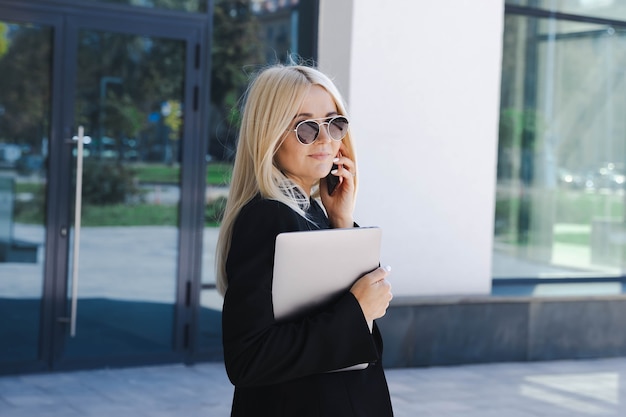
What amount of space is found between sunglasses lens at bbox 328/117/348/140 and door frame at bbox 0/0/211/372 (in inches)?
187

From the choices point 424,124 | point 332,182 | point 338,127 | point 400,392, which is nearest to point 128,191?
point 424,124

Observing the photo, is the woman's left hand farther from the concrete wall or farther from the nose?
the concrete wall

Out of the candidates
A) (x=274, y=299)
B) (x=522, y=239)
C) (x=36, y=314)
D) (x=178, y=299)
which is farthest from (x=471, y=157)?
(x=274, y=299)

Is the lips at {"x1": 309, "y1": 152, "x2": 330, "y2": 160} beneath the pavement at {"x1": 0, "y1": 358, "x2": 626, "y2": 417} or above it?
above

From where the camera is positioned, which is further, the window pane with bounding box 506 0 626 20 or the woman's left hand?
the window pane with bounding box 506 0 626 20

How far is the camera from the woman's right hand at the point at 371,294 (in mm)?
1933

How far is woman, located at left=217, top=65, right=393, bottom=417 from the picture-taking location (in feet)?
5.99

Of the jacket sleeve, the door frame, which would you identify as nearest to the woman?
the jacket sleeve

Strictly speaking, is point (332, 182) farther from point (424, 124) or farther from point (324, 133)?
point (424, 124)

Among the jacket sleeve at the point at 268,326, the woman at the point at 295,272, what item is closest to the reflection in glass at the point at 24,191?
the woman at the point at 295,272

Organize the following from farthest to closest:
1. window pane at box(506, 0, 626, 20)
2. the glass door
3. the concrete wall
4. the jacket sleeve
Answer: window pane at box(506, 0, 626, 20), the concrete wall, the glass door, the jacket sleeve

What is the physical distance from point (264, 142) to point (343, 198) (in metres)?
0.37

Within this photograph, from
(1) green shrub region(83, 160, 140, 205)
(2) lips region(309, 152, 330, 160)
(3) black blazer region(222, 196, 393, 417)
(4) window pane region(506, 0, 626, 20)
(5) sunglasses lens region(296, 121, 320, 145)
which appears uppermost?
(4) window pane region(506, 0, 626, 20)

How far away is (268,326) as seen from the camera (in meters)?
1.82
